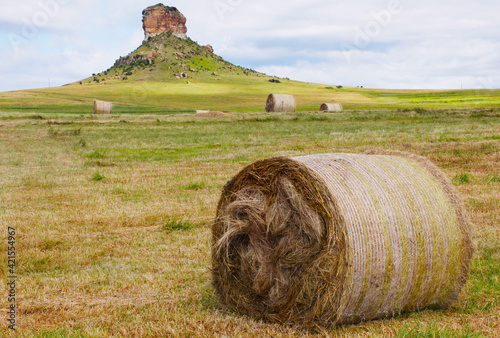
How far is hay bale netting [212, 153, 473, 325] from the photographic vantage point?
473 centimetres

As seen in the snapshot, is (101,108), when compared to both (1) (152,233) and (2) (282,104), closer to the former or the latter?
(2) (282,104)

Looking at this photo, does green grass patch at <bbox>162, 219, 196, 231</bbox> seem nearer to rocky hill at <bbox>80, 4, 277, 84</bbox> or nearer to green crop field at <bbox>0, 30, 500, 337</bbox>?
green crop field at <bbox>0, 30, 500, 337</bbox>

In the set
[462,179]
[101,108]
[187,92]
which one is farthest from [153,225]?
[187,92]

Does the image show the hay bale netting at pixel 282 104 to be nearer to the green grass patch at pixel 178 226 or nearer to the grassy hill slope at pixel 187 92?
the grassy hill slope at pixel 187 92

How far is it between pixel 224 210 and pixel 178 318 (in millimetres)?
1284

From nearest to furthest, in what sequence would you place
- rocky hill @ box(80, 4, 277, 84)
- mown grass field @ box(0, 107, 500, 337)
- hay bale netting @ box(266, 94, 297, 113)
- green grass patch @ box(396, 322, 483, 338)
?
1. green grass patch @ box(396, 322, 483, 338)
2. mown grass field @ box(0, 107, 500, 337)
3. hay bale netting @ box(266, 94, 297, 113)
4. rocky hill @ box(80, 4, 277, 84)

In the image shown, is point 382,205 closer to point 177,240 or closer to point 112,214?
point 177,240

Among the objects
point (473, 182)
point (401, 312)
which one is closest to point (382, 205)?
point (401, 312)

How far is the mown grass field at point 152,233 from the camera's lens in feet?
16.3

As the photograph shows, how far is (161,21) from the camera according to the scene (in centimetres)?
18000

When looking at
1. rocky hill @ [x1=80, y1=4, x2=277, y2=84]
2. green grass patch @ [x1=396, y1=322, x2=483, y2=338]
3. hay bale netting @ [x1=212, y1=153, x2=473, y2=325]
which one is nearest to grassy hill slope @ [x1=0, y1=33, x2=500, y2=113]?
rocky hill @ [x1=80, y1=4, x2=277, y2=84]

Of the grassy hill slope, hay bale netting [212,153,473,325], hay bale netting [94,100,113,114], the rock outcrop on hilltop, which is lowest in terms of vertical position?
hay bale netting [212,153,473,325]

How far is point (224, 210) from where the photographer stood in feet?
18.3

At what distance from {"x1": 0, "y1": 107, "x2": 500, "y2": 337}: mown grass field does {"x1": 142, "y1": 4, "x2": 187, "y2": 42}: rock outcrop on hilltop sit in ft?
552
